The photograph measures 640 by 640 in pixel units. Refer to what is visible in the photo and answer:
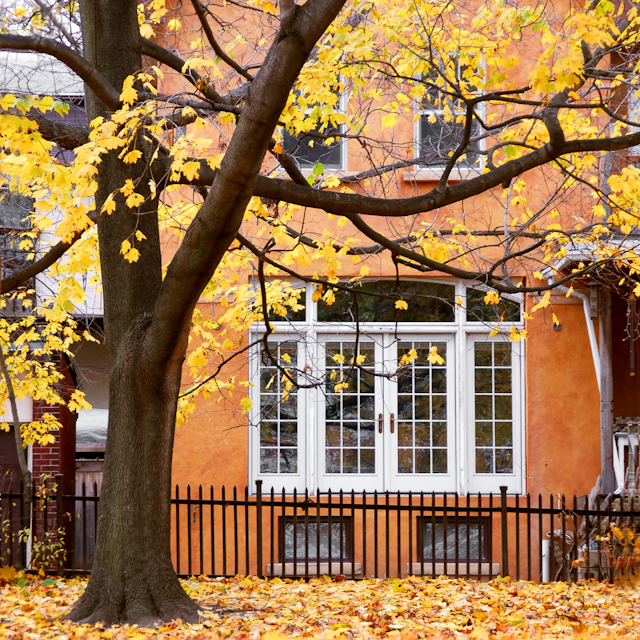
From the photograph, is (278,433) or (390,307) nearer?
(278,433)

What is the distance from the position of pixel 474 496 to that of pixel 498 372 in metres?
1.83

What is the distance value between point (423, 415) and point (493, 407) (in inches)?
40.3

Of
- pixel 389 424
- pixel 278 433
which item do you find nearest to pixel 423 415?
pixel 389 424

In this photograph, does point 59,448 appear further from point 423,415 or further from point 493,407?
point 493,407

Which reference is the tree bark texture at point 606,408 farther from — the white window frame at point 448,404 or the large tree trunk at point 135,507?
the large tree trunk at point 135,507

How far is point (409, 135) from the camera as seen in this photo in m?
11.3

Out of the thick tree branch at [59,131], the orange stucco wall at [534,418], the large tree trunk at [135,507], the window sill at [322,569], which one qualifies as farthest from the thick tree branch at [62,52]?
the window sill at [322,569]

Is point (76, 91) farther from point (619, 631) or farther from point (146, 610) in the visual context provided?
point (619, 631)

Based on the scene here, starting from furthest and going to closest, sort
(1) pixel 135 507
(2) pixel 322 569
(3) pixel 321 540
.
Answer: (3) pixel 321 540
(2) pixel 322 569
(1) pixel 135 507

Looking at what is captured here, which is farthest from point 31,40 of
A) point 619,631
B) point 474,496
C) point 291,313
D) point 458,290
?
point 474,496

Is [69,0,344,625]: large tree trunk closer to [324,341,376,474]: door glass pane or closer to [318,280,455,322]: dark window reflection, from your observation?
[318,280,455,322]: dark window reflection

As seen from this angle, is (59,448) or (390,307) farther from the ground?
(390,307)

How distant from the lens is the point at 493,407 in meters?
11.3

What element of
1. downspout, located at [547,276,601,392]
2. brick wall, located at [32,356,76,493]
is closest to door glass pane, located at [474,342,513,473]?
downspout, located at [547,276,601,392]
